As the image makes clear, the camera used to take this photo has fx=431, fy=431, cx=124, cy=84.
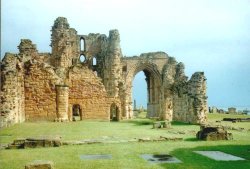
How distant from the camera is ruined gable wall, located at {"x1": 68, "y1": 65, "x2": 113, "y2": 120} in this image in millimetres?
31891

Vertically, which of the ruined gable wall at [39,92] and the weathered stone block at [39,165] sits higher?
the ruined gable wall at [39,92]

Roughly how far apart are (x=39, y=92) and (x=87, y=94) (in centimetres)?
440

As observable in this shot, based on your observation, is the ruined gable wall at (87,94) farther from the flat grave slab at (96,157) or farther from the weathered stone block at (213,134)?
the flat grave slab at (96,157)

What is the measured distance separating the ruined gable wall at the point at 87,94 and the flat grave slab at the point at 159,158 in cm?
2164

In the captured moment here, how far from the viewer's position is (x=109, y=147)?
39.4ft

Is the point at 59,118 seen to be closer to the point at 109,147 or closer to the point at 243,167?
the point at 109,147

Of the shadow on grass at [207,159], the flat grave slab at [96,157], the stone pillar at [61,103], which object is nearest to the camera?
the shadow on grass at [207,159]

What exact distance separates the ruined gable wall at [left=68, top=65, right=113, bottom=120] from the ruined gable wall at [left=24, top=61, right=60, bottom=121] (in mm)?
2656

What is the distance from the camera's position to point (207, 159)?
9875 mm

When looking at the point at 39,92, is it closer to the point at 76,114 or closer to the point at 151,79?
the point at 76,114

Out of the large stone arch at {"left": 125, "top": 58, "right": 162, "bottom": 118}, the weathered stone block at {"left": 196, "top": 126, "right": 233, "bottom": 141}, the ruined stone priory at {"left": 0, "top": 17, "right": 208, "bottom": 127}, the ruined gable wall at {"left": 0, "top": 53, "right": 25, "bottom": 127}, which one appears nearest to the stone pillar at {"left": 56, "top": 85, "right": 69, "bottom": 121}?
the ruined stone priory at {"left": 0, "top": 17, "right": 208, "bottom": 127}

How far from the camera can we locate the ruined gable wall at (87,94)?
3189 cm

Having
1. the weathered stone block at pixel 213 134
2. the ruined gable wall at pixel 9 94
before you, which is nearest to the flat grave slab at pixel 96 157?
the weathered stone block at pixel 213 134

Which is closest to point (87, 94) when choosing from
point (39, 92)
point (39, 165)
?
point (39, 92)
